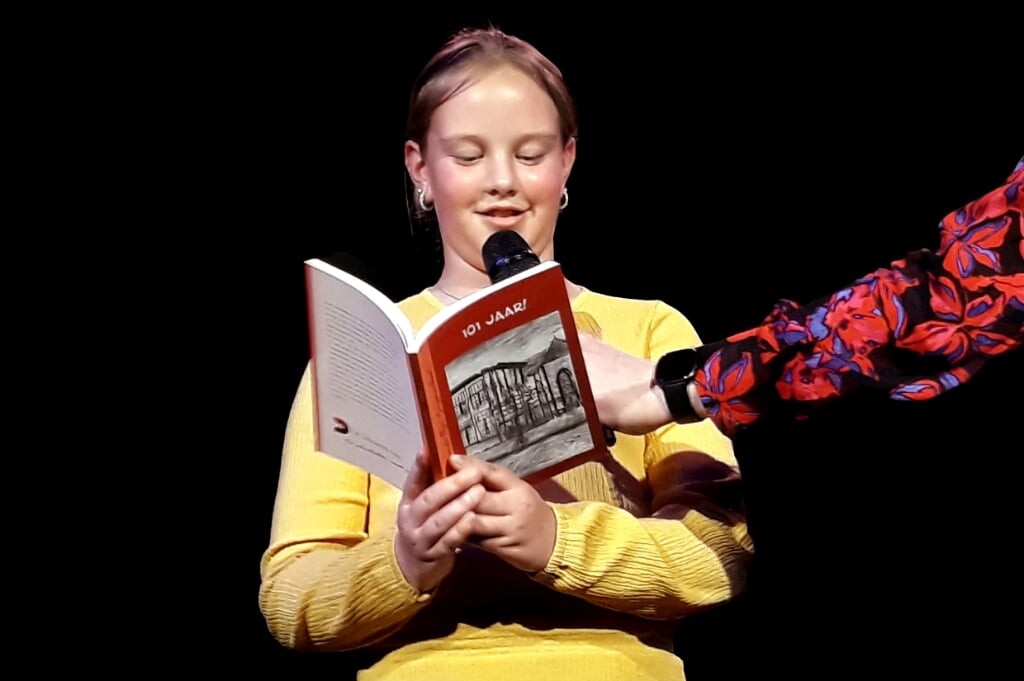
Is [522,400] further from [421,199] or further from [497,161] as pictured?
[421,199]

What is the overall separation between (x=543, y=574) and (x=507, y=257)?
405 millimetres

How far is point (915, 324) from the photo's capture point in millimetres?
1702

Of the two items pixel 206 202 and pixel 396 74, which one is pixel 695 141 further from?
pixel 206 202

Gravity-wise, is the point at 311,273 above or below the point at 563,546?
above

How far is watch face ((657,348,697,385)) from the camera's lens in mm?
1835

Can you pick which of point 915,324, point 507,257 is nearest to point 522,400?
point 507,257

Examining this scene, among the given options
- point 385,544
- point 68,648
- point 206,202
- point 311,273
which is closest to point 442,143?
point 311,273

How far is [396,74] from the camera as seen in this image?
2723 millimetres

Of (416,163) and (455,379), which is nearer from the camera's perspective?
(455,379)

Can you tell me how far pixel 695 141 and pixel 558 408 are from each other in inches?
40.0

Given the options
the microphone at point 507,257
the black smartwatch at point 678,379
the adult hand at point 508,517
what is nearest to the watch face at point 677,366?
the black smartwatch at point 678,379

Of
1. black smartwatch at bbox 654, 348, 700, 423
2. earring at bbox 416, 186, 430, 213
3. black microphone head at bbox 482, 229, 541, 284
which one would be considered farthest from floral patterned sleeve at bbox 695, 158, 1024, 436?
earring at bbox 416, 186, 430, 213

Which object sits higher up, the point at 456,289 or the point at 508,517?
the point at 456,289

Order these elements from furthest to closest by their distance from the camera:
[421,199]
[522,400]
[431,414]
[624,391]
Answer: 1. [421,199]
2. [624,391]
3. [522,400]
4. [431,414]
